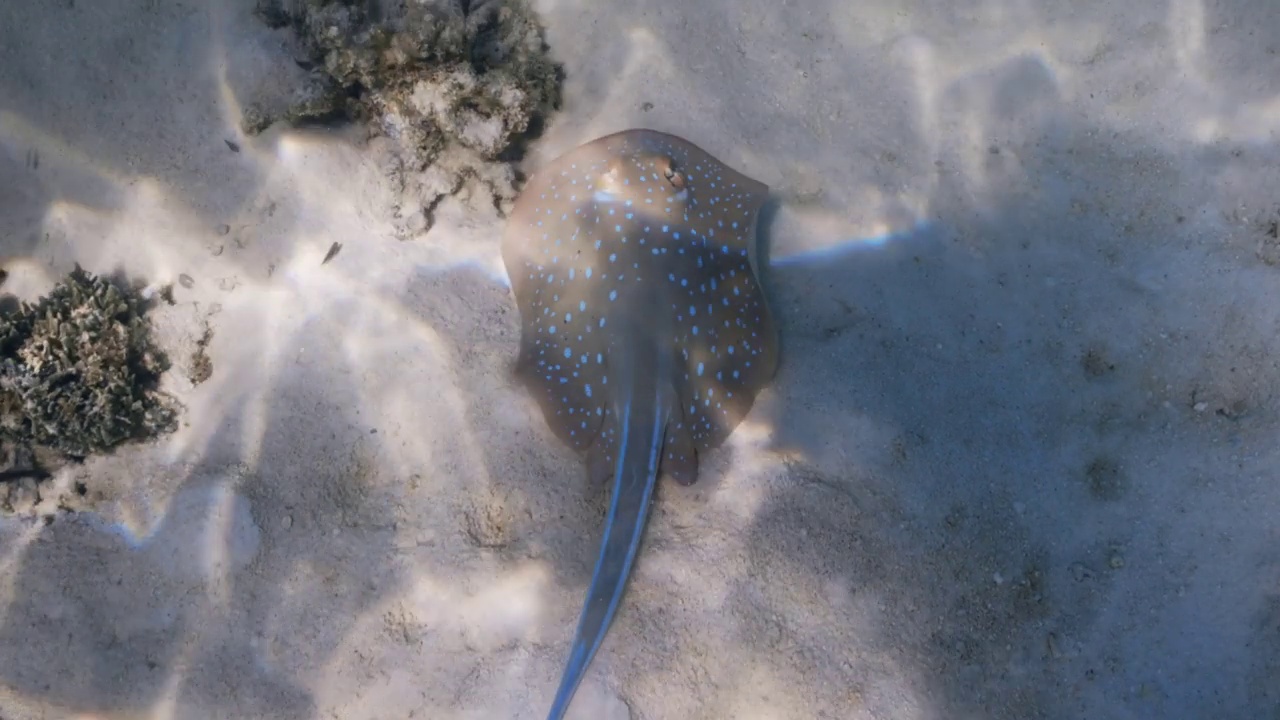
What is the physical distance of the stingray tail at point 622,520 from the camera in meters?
4.24

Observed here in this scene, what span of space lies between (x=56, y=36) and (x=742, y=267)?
19.4 feet

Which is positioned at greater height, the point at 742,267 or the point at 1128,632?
the point at 742,267

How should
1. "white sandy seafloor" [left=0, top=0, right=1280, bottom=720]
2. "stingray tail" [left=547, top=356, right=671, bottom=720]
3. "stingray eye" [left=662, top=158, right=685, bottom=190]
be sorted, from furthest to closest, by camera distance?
"stingray eye" [left=662, top=158, right=685, bottom=190], "white sandy seafloor" [left=0, top=0, right=1280, bottom=720], "stingray tail" [left=547, top=356, right=671, bottom=720]

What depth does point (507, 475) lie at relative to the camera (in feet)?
15.8

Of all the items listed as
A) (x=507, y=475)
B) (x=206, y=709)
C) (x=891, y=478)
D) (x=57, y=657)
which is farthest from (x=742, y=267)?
(x=57, y=657)

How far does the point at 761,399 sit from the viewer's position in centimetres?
511

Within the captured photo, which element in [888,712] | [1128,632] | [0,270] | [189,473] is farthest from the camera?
[0,270]

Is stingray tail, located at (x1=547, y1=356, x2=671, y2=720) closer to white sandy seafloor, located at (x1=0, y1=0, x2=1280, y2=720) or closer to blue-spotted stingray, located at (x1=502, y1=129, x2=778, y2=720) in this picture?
blue-spotted stingray, located at (x1=502, y1=129, x2=778, y2=720)

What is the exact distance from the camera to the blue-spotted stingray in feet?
15.8

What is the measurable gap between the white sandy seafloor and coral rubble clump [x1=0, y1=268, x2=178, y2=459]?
0.24 m

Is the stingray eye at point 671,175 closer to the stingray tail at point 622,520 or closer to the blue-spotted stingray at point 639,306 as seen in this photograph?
the blue-spotted stingray at point 639,306

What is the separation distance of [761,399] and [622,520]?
149 centimetres

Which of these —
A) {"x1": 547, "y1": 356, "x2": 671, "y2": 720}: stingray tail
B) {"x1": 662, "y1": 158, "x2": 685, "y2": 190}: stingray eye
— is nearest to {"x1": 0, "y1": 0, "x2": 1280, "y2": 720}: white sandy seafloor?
{"x1": 547, "y1": 356, "x2": 671, "y2": 720}: stingray tail

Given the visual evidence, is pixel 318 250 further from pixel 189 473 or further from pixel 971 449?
pixel 971 449
